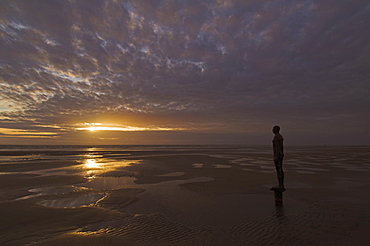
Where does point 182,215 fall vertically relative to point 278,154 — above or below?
below

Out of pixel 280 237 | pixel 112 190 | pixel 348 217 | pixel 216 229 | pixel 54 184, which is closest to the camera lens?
pixel 280 237

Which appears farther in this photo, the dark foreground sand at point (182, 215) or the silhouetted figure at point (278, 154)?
the silhouetted figure at point (278, 154)

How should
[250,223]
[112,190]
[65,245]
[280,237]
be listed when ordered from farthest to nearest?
[112,190] → [250,223] → [280,237] → [65,245]

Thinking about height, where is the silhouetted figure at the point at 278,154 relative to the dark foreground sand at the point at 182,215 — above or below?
above

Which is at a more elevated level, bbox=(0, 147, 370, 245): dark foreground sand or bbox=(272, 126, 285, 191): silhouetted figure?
bbox=(272, 126, 285, 191): silhouetted figure

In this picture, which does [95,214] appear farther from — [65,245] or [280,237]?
[280,237]

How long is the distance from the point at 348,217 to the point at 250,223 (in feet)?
11.2

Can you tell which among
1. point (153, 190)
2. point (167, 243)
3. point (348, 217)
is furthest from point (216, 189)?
point (167, 243)

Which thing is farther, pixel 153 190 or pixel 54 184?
pixel 54 184

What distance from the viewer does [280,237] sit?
544 centimetres

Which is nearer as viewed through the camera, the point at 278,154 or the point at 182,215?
the point at 182,215

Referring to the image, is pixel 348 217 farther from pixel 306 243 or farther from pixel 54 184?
pixel 54 184

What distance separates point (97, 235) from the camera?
557 cm

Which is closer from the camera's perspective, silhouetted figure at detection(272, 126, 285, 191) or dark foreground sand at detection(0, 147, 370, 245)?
dark foreground sand at detection(0, 147, 370, 245)
